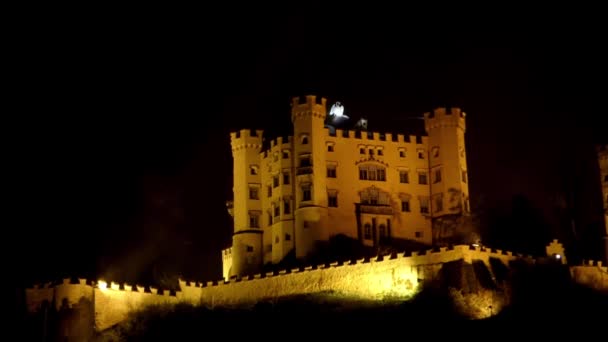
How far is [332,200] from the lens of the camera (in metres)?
104

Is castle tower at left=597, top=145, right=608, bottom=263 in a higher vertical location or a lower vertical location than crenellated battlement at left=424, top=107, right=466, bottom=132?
lower

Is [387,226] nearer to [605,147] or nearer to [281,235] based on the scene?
[281,235]

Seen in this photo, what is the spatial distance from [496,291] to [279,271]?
61.1 feet

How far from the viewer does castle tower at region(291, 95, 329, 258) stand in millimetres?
101312

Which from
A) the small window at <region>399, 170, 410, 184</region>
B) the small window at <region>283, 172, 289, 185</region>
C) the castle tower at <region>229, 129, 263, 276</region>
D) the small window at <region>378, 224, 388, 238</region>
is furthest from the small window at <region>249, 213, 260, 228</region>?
the small window at <region>399, 170, 410, 184</region>

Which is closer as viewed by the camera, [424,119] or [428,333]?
[428,333]

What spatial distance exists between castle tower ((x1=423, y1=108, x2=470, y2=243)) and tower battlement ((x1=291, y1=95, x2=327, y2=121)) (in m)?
8.90

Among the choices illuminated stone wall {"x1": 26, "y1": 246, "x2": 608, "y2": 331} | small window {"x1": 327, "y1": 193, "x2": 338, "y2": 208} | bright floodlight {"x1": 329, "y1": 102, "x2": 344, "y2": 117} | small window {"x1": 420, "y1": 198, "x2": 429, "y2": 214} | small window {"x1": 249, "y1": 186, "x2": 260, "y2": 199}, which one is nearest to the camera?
illuminated stone wall {"x1": 26, "y1": 246, "x2": 608, "y2": 331}

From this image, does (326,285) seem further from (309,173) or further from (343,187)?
(343,187)

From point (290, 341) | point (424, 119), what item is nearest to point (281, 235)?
point (424, 119)

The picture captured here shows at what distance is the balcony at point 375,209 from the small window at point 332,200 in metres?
2.06

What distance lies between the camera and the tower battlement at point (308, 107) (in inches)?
4117

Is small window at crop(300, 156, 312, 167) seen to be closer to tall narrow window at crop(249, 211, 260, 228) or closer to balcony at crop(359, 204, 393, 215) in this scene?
balcony at crop(359, 204, 393, 215)

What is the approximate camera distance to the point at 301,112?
343ft
